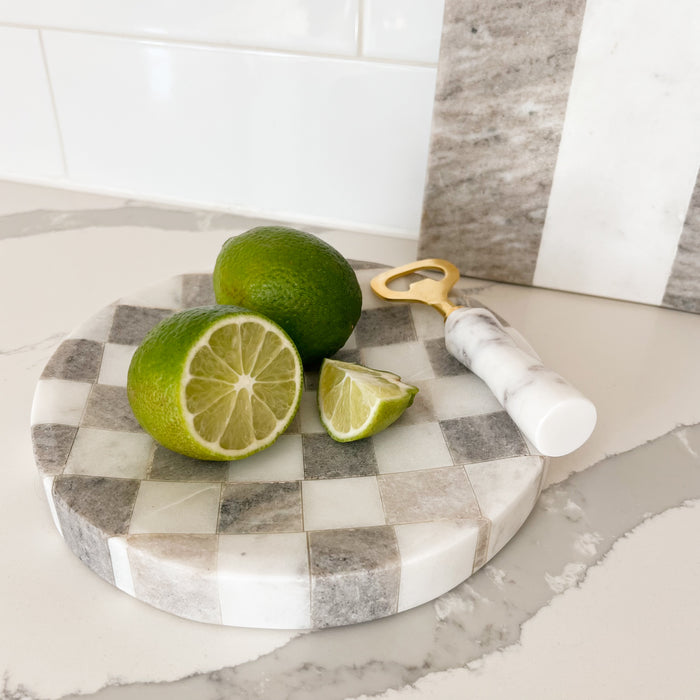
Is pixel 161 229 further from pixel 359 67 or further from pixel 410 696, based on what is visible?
pixel 410 696

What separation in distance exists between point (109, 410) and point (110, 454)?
55 mm

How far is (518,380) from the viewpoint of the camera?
23.0 inches

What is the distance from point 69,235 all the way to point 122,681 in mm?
678

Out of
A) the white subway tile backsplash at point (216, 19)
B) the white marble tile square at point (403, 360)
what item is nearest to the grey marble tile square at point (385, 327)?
the white marble tile square at point (403, 360)

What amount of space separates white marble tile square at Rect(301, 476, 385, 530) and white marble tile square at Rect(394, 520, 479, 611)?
25 mm

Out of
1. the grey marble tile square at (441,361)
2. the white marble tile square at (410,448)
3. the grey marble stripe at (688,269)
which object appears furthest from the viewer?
the grey marble stripe at (688,269)

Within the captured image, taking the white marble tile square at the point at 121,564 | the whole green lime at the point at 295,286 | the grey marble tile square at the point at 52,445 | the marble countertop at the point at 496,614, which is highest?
the whole green lime at the point at 295,286

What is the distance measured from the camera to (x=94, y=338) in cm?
68

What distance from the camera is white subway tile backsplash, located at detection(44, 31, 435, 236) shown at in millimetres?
915

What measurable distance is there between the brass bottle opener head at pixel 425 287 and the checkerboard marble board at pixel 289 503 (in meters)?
0.10

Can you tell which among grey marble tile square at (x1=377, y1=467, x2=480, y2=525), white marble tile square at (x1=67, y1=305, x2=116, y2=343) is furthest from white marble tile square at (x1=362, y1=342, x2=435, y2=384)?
white marble tile square at (x1=67, y1=305, x2=116, y2=343)

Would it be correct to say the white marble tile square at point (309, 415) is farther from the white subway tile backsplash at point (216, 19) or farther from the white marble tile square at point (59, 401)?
the white subway tile backsplash at point (216, 19)

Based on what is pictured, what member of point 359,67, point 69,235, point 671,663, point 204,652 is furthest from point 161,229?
point 671,663

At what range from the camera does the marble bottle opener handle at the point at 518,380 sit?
Result: 55 centimetres
